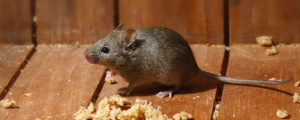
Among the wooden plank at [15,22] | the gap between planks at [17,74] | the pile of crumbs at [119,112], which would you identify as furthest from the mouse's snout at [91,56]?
the wooden plank at [15,22]

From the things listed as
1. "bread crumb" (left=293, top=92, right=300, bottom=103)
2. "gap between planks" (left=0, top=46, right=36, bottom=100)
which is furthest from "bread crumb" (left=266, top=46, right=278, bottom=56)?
"gap between planks" (left=0, top=46, right=36, bottom=100)

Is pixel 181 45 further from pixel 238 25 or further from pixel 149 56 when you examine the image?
pixel 238 25

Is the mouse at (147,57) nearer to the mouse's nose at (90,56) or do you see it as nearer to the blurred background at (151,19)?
the mouse's nose at (90,56)

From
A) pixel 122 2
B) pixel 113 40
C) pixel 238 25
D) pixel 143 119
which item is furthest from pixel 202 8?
pixel 143 119

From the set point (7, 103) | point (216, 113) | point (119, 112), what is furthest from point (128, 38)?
point (7, 103)

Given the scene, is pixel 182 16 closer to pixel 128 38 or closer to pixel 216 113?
pixel 128 38
